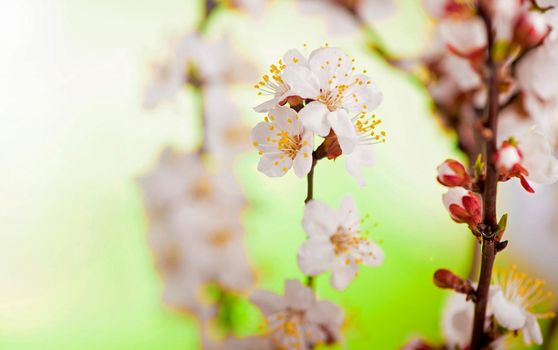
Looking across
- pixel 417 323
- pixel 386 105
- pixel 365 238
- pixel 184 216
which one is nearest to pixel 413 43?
pixel 386 105

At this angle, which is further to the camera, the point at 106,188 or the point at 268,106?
the point at 106,188

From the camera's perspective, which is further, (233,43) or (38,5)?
(38,5)

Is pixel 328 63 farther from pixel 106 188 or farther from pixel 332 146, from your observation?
pixel 106 188

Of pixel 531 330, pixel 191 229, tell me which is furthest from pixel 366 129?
pixel 191 229

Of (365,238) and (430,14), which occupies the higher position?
(430,14)

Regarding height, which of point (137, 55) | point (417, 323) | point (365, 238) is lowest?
point (417, 323)

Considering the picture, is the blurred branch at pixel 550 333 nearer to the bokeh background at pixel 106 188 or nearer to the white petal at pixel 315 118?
the bokeh background at pixel 106 188

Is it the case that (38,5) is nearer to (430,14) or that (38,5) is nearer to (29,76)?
(29,76)
